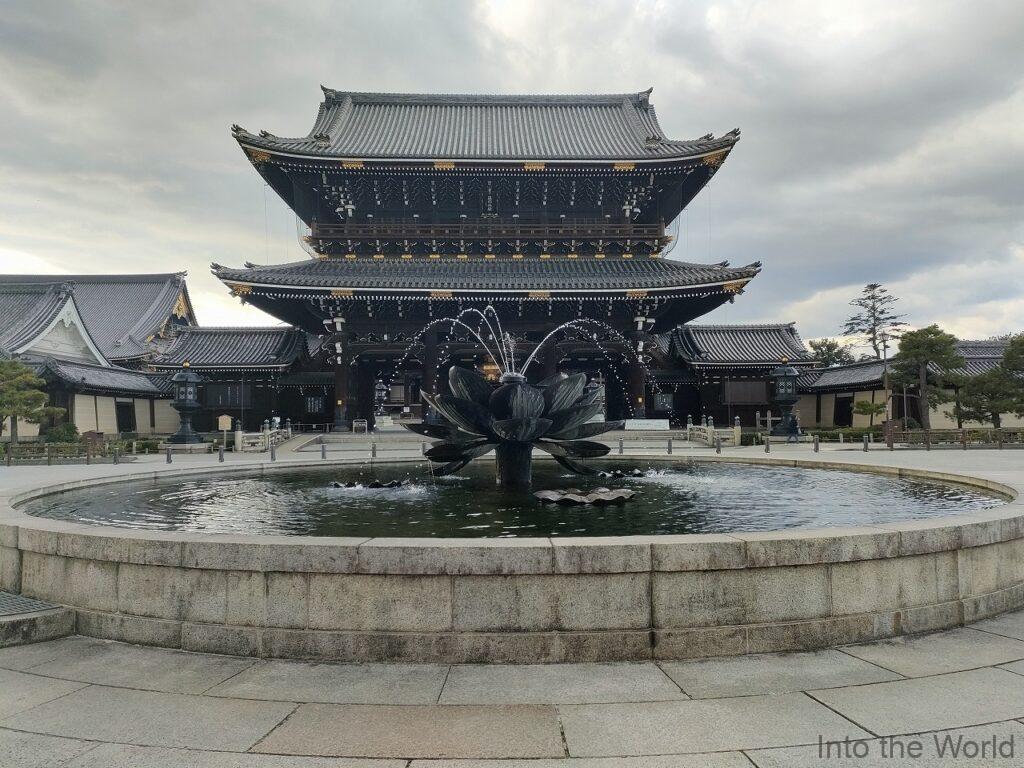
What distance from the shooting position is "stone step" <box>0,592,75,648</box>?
4613mm

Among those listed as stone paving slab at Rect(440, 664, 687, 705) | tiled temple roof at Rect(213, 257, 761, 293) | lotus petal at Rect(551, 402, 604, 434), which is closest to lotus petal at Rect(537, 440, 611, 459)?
lotus petal at Rect(551, 402, 604, 434)

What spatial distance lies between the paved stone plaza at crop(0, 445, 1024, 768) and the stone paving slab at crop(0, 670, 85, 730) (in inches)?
0.5

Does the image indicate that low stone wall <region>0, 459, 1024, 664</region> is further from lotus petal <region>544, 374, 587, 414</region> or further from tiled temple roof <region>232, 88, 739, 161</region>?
tiled temple roof <region>232, 88, 739, 161</region>

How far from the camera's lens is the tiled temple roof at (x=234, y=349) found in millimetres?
32094

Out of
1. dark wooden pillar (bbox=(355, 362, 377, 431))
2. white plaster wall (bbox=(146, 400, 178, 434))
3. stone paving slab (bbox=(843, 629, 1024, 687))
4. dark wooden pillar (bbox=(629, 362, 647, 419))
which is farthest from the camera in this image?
white plaster wall (bbox=(146, 400, 178, 434))

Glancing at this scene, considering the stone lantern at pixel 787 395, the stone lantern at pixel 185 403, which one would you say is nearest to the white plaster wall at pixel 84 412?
the stone lantern at pixel 185 403

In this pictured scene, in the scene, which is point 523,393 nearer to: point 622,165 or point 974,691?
point 974,691

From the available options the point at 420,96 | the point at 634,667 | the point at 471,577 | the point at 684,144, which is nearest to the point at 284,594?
the point at 471,577

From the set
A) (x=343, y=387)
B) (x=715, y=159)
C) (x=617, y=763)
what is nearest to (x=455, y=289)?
(x=343, y=387)

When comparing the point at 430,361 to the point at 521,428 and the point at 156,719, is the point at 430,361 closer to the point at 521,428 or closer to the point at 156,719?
the point at 521,428

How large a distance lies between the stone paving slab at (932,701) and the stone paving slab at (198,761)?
263 cm

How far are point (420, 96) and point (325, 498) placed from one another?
35271 mm

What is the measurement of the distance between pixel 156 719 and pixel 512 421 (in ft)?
17.3

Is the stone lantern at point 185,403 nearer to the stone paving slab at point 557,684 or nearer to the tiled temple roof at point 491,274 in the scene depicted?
the tiled temple roof at point 491,274
